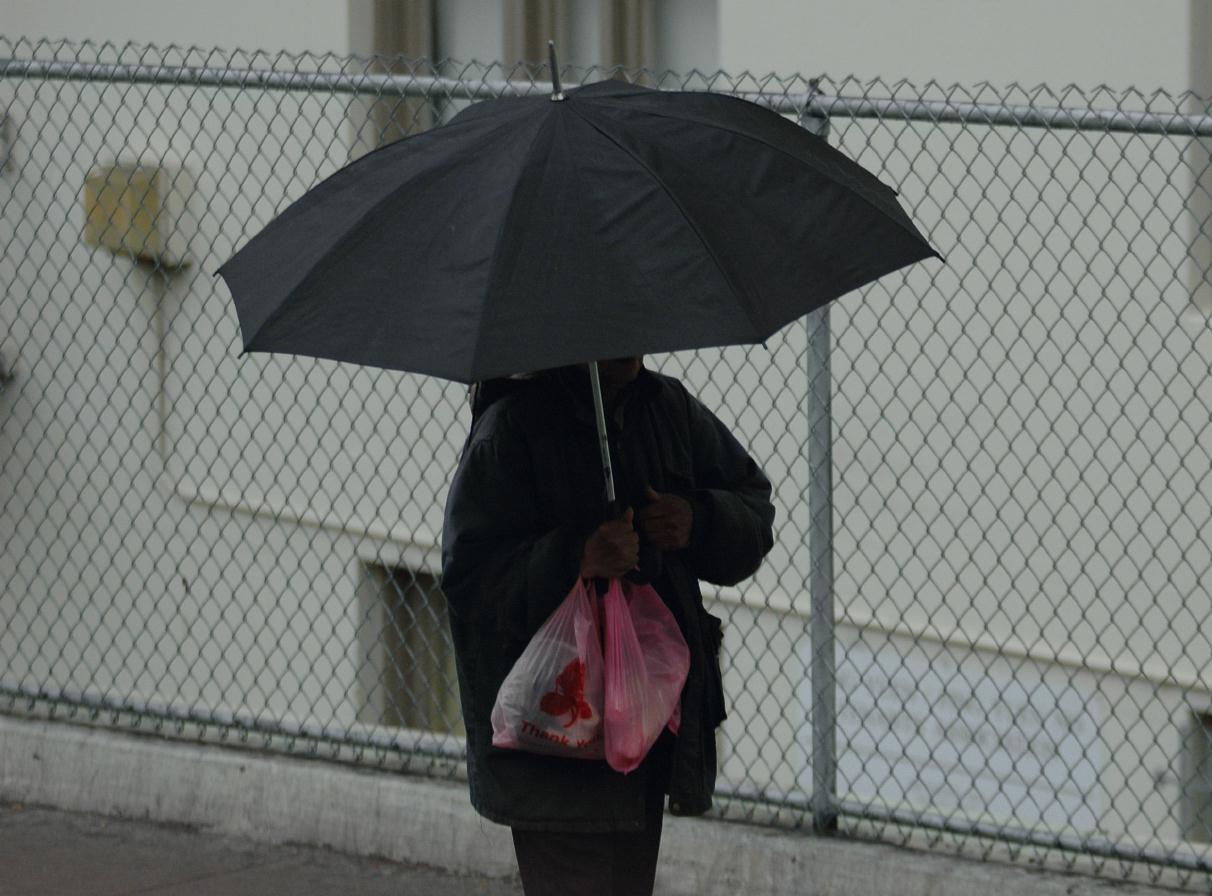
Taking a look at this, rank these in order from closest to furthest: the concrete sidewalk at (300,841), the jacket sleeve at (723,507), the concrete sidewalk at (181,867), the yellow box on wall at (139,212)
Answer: the jacket sleeve at (723,507) < the concrete sidewalk at (300,841) < the concrete sidewalk at (181,867) < the yellow box on wall at (139,212)

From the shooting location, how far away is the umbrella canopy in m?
2.84

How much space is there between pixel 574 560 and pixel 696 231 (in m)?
0.68

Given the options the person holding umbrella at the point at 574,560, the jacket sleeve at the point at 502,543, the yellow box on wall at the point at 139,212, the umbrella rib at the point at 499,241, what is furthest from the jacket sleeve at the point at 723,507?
the yellow box on wall at the point at 139,212

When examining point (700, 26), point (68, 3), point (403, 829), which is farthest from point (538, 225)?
point (68, 3)

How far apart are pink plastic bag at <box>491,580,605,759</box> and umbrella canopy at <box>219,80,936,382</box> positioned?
2.22 feet

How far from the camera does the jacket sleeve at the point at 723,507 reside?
347cm

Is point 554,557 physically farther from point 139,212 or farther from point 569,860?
point 139,212

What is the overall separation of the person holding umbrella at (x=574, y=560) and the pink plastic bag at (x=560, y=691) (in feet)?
0.15

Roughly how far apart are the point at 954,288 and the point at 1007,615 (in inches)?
44.8

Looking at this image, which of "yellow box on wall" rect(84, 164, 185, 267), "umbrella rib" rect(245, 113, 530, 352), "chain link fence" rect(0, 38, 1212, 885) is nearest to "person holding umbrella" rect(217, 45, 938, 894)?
"umbrella rib" rect(245, 113, 530, 352)

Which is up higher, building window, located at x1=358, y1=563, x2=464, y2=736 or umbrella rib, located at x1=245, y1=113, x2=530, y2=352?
umbrella rib, located at x1=245, y1=113, x2=530, y2=352

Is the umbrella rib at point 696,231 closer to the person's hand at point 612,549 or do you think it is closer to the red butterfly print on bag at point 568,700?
the person's hand at point 612,549

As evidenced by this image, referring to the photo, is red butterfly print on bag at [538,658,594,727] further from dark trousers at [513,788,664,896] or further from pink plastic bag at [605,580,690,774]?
dark trousers at [513,788,664,896]

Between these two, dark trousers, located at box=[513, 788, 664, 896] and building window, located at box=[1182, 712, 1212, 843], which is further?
building window, located at box=[1182, 712, 1212, 843]
